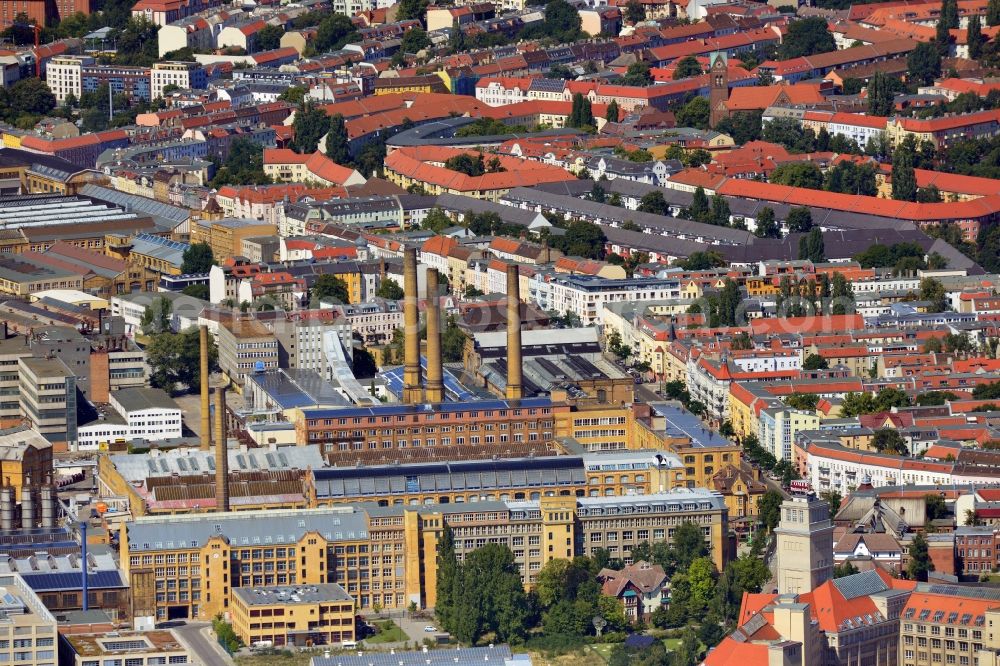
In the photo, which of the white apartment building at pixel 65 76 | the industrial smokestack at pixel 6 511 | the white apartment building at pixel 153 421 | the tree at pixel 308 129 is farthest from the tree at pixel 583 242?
the white apartment building at pixel 65 76

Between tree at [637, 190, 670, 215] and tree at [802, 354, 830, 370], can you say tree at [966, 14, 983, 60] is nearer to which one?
tree at [637, 190, 670, 215]

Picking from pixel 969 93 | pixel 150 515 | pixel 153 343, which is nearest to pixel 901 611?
pixel 150 515

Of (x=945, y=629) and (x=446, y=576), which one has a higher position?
(x=446, y=576)

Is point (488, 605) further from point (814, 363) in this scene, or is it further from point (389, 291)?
point (389, 291)

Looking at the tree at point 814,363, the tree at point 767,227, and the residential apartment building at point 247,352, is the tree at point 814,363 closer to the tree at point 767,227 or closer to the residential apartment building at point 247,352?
the residential apartment building at point 247,352

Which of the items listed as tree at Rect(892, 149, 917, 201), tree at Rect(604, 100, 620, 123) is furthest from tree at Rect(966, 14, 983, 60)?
tree at Rect(892, 149, 917, 201)

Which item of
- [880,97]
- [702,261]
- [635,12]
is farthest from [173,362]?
[635,12]
